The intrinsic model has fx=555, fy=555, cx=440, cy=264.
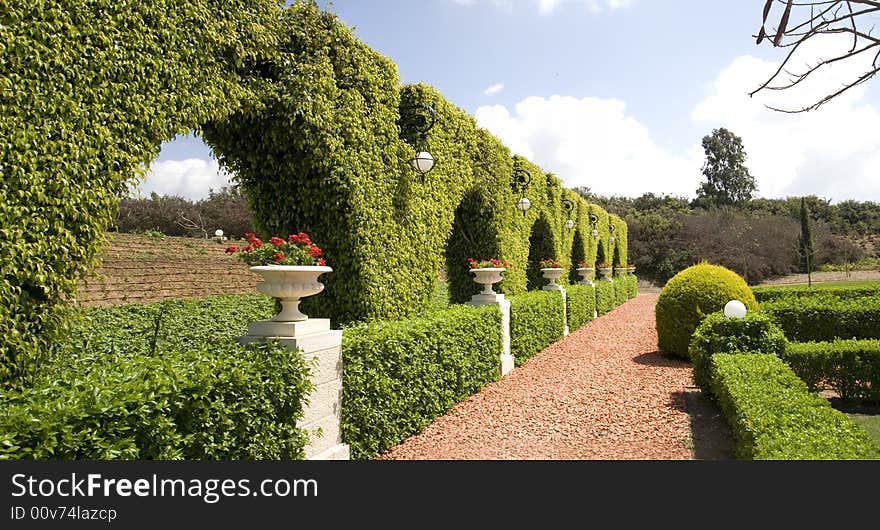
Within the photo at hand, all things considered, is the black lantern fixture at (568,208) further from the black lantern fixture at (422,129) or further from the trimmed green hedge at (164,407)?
the trimmed green hedge at (164,407)

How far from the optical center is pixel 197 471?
2803 mm

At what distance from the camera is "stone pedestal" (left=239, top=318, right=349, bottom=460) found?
13.2 ft

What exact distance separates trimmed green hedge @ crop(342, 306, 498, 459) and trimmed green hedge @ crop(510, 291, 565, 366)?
6.33 ft

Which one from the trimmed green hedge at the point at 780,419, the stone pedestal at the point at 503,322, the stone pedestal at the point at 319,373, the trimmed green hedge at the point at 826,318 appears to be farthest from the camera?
the trimmed green hedge at the point at 826,318

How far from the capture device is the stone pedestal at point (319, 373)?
4.02 metres

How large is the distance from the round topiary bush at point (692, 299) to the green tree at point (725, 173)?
4328cm

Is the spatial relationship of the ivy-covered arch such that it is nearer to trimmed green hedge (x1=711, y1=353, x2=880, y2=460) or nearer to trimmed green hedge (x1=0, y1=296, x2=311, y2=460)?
trimmed green hedge (x1=0, y1=296, x2=311, y2=460)

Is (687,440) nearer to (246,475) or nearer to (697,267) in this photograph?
(246,475)

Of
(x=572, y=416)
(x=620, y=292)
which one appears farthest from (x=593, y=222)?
(x=572, y=416)

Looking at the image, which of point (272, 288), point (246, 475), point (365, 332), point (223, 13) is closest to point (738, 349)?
point (365, 332)

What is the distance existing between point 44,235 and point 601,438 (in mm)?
4706

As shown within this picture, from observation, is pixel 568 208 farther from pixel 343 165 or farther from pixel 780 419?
pixel 780 419

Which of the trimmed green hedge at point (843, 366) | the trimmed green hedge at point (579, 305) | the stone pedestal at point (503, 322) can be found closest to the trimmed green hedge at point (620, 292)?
the trimmed green hedge at point (579, 305)

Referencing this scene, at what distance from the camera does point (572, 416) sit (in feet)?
19.5
